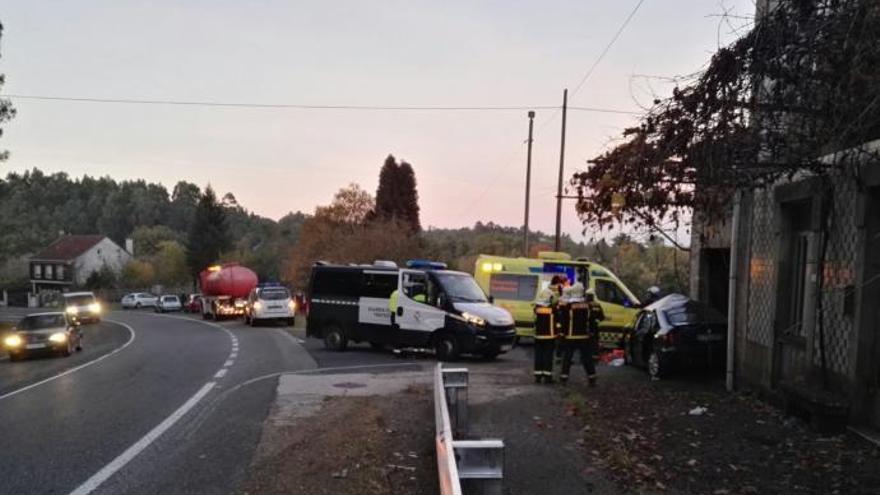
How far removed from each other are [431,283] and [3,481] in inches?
456

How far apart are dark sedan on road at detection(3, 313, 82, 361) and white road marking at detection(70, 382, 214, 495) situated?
14.0 m

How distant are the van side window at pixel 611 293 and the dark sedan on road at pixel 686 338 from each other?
21.9ft

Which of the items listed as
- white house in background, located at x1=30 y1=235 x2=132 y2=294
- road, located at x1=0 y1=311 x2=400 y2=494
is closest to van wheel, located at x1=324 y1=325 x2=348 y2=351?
road, located at x1=0 y1=311 x2=400 y2=494

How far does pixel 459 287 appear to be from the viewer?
1803cm

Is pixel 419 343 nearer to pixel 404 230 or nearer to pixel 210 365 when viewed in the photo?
pixel 210 365

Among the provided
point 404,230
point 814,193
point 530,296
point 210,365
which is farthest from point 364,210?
point 814,193

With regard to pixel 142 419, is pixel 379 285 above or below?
above

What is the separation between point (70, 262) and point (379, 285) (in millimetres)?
100430

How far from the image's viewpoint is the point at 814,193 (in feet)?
30.5

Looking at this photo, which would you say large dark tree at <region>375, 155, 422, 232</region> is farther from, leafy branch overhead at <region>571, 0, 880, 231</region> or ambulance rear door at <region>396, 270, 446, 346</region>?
leafy branch overhead at <region>571, 0, 880, 231</region>

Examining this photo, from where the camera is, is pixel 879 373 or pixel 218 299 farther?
pixel 218 299

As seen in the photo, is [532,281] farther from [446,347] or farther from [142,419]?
[142,419]

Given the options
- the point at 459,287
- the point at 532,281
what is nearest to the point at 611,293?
the point at 532,281

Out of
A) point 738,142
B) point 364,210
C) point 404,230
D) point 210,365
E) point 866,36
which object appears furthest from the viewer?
point 364,210
